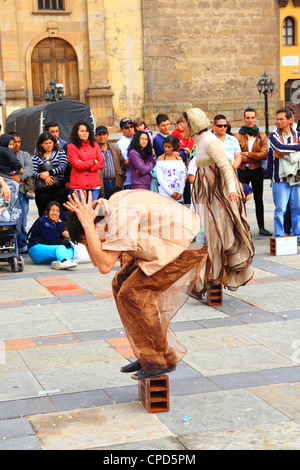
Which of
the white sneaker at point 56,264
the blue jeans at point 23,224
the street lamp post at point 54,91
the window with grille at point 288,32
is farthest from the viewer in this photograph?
the window with grille at point 288,32

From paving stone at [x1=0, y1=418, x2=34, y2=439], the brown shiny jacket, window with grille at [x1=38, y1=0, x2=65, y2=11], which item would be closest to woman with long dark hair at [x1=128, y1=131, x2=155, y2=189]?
the brown shiny jacket

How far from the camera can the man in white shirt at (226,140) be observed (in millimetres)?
9352

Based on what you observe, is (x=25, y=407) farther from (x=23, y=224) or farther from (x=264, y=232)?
(x=264, y=232)

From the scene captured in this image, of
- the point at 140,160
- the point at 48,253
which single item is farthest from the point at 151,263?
the point at 140,160

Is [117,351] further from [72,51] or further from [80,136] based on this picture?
[72,51]

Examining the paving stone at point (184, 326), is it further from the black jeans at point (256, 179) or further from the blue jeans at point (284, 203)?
the black jeans at point (256, 179)

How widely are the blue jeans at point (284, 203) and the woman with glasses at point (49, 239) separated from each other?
9.25 feet

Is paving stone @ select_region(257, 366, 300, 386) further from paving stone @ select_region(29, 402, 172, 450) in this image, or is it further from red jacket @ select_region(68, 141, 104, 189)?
red jacket @ select_region(68, 141, 104, 189)

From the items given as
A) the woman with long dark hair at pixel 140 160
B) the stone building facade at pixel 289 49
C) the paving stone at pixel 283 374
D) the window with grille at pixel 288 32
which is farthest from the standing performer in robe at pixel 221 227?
the window with grille at pixel 288 32

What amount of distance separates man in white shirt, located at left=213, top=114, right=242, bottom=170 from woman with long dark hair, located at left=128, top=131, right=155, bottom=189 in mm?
1514

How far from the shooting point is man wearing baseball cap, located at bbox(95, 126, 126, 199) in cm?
1113

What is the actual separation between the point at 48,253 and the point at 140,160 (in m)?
2.10

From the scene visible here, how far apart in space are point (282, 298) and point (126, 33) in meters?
25.0
